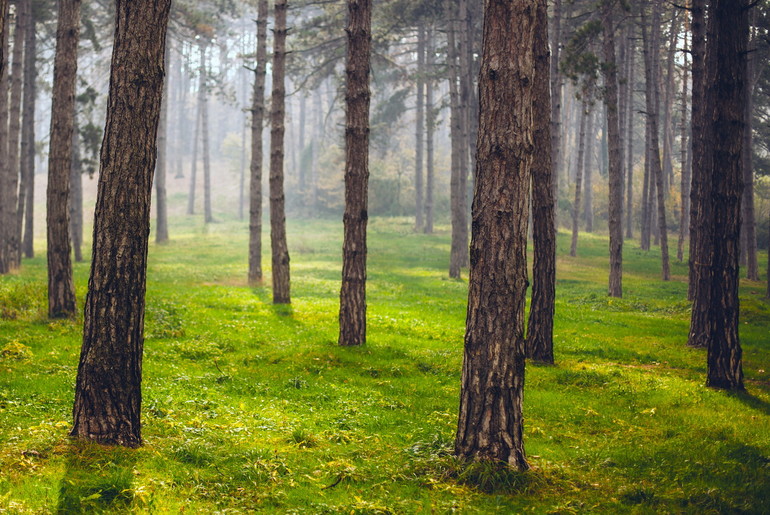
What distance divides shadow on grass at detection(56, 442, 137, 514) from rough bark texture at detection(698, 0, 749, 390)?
8349 mm

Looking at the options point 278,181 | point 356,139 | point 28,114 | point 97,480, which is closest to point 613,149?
point 278,181

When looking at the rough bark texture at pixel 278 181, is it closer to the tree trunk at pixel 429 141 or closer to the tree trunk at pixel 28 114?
the tree trunk at pixel 28 114

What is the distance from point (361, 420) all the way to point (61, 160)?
324 inches

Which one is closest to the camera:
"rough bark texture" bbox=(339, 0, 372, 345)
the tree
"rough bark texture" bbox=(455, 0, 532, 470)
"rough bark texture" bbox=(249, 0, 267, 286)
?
the tree

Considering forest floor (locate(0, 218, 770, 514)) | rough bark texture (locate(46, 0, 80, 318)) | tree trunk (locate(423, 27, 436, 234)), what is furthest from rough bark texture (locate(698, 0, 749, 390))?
tree trunk (locate(423, 27, 436, 234))

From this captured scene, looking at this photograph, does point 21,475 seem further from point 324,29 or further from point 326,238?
point 326,238

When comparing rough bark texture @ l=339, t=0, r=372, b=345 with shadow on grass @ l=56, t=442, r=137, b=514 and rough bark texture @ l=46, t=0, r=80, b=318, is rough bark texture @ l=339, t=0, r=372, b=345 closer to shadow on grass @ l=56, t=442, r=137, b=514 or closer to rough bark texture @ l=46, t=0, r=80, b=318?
rough bark texture @ l=46, t=0, r=80, b=318

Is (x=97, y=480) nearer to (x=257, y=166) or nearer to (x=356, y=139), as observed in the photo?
(x=356, y=139)

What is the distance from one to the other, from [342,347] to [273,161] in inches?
275

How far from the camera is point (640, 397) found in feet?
31.0

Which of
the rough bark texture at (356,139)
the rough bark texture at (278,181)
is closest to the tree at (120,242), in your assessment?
the rough bark texture at (356,139)

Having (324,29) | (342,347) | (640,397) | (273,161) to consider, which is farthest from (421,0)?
(640,397)

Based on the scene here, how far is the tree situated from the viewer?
6.21m

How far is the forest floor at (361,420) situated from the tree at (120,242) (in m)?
0.40
